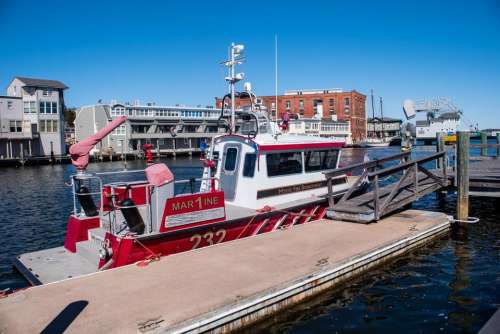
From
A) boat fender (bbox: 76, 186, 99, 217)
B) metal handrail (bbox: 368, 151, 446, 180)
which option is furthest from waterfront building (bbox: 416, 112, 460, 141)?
boat fender (bbox: 76, 186, 99, 217)

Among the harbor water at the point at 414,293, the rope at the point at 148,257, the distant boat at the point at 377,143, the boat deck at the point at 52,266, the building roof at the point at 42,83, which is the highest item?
the building roof at the point at 42,83

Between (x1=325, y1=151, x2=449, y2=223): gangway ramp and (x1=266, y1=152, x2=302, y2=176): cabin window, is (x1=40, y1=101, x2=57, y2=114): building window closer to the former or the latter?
(x1=266, y1=152, x2=302, y2=176): cabin window

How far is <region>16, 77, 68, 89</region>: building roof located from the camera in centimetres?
5634

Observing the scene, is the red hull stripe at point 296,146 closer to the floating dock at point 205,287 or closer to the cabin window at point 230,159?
the cabin window at point 230,159

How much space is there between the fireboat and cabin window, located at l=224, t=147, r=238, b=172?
0.03 m

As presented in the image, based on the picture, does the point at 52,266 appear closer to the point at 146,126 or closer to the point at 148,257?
the point at 148,257

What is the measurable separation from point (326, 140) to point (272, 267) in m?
6.94

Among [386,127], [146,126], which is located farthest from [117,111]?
[386,127]

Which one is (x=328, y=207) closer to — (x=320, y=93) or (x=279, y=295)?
(x=279, y=295)

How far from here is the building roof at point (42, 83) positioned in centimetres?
5634

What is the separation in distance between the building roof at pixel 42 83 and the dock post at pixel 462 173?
5871cm

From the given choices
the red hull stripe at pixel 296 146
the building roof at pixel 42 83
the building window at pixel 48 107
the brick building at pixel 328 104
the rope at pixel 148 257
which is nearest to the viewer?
the rope at pixel 148 257

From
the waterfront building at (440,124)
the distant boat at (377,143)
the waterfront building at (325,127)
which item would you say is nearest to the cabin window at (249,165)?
the waterfront building at (325,127)

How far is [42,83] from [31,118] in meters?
5.56
